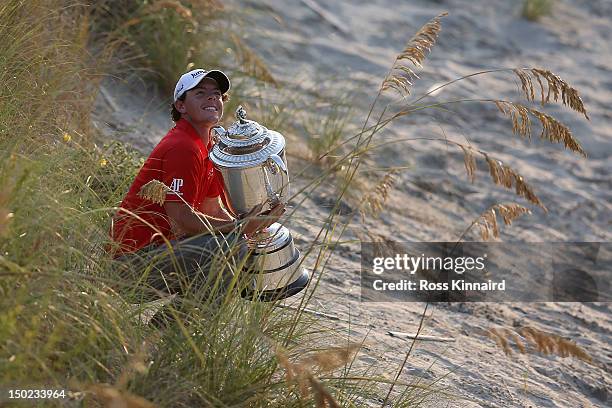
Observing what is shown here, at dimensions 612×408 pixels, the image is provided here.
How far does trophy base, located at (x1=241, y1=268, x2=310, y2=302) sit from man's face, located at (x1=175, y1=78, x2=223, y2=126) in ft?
2.20

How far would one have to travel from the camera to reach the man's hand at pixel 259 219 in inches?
124

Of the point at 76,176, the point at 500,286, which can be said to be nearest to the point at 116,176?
the point at 76,176

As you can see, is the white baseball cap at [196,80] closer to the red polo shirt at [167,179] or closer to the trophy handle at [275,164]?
the red polo shirt at [167,179]

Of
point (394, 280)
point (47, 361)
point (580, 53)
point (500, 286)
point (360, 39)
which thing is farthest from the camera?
point (580, 53)

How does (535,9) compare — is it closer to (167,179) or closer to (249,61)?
(249,61)

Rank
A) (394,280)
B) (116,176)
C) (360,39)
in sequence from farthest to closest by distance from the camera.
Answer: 1. (360,39)
2. (394,280)
3. (116,176)

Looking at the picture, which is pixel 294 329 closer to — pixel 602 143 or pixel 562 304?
pixel 562 304

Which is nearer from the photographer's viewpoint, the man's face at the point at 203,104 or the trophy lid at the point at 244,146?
the trophy lid at the point at 244,146

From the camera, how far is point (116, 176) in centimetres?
388

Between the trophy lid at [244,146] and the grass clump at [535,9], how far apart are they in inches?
291

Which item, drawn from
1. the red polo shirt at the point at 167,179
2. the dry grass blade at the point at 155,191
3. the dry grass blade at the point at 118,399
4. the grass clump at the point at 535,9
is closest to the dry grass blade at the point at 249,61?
the red polo shirt at the point at 167,179

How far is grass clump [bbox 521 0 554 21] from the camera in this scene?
33.2 ft

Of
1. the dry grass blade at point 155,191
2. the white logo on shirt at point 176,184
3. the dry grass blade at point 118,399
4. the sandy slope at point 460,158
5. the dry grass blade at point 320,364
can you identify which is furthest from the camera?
the sandy slope at point 460,158

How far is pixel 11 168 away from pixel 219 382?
2.74 ft
